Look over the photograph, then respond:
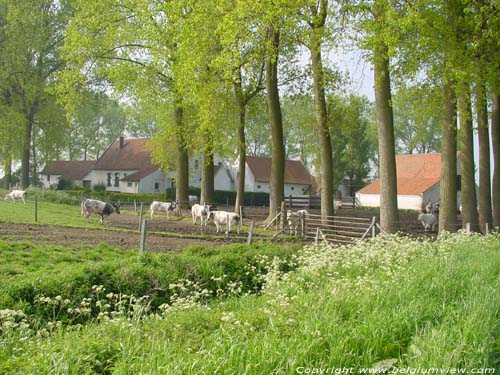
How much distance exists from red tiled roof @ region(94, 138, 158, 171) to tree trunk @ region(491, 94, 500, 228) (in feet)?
162

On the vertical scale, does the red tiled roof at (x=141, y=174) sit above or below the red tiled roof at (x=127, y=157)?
below

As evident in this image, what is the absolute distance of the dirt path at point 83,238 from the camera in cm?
1672

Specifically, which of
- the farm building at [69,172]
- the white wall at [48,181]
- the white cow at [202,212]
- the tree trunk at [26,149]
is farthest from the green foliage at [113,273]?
the white wall at [48,181]

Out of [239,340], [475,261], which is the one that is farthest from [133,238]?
[239,340]

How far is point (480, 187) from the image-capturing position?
23.1 metres

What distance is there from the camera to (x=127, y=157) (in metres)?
71.2

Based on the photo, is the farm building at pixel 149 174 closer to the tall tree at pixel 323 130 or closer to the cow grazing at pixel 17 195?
the cow grazing at pixel 17 195

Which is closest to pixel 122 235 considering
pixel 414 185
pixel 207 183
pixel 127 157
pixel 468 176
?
pixel 207 183

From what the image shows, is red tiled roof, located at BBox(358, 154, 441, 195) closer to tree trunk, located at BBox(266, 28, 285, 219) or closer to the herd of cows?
the herd of cows

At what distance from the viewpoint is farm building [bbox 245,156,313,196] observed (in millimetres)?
71750

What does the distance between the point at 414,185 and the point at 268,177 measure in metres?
20.0

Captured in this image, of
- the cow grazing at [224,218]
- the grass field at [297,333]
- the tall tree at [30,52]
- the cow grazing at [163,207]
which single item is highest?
the tall tree at [30,52]

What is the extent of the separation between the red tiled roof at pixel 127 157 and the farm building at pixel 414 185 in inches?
1094

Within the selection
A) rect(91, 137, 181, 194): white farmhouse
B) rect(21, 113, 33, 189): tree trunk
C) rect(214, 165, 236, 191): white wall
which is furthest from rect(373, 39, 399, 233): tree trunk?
rect(214, 165, 236, 191): white wall
